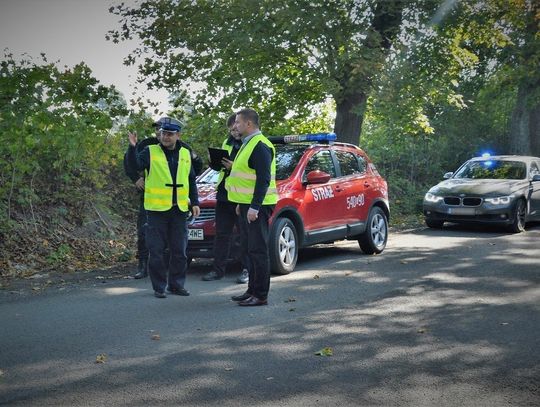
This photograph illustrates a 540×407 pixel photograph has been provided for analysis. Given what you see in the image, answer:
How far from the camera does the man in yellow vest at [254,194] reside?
8719mm

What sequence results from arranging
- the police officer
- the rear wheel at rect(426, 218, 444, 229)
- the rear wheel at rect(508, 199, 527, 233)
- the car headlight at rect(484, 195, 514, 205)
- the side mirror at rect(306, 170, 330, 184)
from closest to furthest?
the police officer, the side mirror at rect(306, 170, 330, 184), the car headlight at rect(484, 195, 514, 205), the rear wheel at rect(508, 199, 527, 233), the rear wheel at rect(426, 218, 444, 229)

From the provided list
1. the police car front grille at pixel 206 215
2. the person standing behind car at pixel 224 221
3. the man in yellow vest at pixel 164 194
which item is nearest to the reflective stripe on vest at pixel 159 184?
the man in yellow vest at pixel 164 194

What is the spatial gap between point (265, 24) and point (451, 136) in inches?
518

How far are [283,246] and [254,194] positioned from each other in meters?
2.56

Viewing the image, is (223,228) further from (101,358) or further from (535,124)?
(535,124)

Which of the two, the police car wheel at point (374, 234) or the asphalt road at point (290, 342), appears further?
the police car wheel at point (374, 234)

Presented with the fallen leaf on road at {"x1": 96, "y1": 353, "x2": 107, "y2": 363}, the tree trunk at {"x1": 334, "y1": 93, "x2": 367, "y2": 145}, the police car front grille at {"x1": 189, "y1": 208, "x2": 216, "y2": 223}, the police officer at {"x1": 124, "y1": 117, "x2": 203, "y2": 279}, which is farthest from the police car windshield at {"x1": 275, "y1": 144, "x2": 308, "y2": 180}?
the tree trunk at {"x1": 334, "y1": 93, "x2": 367, "y2": 145}

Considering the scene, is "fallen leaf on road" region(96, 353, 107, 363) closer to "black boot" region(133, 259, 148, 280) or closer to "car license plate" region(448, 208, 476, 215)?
"black boot" region(133, 259, 148, 280)

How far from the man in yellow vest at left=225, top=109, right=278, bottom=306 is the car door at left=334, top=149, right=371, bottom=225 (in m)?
3.61

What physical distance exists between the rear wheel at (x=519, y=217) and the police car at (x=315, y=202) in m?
4.23

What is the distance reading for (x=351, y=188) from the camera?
42.2 feet

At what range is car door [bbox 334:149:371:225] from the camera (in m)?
12.6

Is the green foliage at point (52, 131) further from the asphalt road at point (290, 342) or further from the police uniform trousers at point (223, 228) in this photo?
the police uniform trousers at point (223, 228)

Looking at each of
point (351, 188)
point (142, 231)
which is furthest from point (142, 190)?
point (351, 188)
